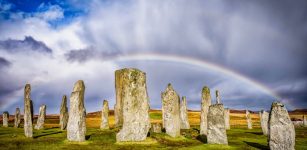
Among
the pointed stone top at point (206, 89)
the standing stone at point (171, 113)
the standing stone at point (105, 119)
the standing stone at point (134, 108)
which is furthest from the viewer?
the standing stone at point (105, 119)

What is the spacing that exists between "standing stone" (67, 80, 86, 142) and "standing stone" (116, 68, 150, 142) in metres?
3.49

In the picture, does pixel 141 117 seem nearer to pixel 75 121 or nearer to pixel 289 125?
pixel 75 121

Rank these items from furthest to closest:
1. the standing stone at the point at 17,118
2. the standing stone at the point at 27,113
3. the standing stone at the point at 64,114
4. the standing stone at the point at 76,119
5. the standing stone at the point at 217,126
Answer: the standing stone at the point at 17,118 → the standing stone at the point at 64,114 → the standing stone at the point at 27,113 → the standing stone at the point at 76,119 → the standing stone at the point at 217,126

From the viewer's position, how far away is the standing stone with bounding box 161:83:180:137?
3067cm

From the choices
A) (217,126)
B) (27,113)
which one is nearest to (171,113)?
(217,126)

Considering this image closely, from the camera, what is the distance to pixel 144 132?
27.2 meters

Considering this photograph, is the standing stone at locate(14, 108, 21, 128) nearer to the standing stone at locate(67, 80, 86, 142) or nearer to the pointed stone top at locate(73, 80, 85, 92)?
the pointed stone top at locate(73, 80, 85, 92)

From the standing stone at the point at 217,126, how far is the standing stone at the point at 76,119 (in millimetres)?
11778

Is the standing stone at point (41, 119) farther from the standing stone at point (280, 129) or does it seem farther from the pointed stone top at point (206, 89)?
the standing stone at point (280, 129)

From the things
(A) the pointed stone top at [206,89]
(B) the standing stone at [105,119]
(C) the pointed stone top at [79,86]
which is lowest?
(B) the standing stone at [105,119]

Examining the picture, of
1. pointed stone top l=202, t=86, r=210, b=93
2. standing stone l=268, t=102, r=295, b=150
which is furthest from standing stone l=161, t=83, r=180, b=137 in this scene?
standing stone l=268, t=102, r=295, b=150

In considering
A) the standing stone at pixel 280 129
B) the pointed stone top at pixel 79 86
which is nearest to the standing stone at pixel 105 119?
the pointed stone top at pixel 79 86

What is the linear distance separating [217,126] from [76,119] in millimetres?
12900

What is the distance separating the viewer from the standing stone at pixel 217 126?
25.7 metres
